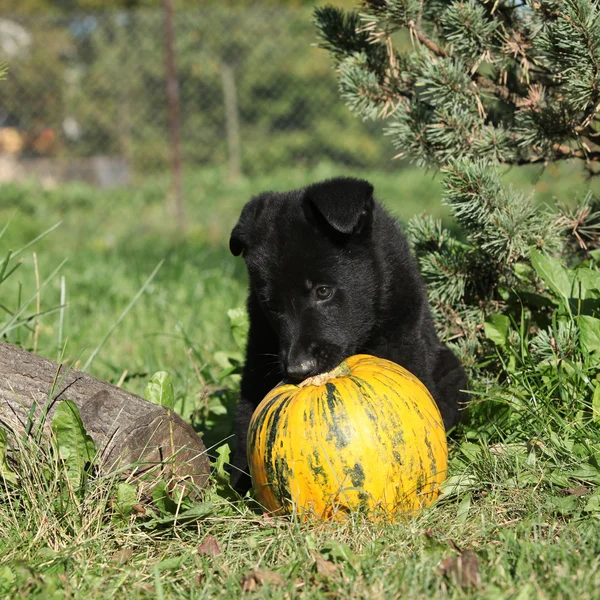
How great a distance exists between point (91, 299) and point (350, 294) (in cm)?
327

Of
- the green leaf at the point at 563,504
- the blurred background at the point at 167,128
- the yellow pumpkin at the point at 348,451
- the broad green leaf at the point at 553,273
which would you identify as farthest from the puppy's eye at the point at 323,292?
the blurred background at the point at 167,128

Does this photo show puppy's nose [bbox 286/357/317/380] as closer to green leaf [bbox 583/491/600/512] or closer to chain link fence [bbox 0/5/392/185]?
green leaf [bbox 583/491/600/512]

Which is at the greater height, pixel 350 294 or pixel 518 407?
pixel 350 294

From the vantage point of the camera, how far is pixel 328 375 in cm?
256

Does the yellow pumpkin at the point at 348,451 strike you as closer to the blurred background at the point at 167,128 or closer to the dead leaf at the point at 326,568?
the dead leaf at the point at 326,568

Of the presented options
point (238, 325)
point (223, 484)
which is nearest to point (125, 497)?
point (223, 484)

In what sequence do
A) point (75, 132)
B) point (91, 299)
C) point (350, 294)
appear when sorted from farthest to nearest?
point (75, 132), point (91, 299), point (350, 294)

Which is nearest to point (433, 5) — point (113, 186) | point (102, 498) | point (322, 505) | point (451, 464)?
point (451, 464)

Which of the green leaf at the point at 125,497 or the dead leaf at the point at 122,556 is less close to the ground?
the green leaf at the point at 125,497

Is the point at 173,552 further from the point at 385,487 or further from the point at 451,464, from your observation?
the point at 451,464

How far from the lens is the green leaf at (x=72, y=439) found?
244 centimetres

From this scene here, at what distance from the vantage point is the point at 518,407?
2.80m

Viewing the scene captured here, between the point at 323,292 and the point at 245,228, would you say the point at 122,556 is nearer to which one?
the point at 323,292

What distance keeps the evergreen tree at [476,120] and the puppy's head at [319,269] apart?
20.7 inches
